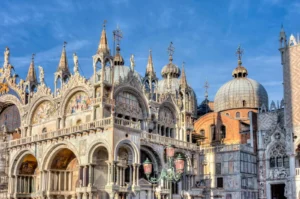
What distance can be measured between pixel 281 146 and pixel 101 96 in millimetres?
16947

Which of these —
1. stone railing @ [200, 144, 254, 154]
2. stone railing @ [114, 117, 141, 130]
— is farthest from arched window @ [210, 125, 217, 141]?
stone railing @ [114, 117, 141, 130]

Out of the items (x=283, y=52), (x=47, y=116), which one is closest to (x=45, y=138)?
(x=47, y=116)

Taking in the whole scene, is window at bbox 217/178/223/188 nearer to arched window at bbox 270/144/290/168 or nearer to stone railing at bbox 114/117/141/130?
arched window at bbox 270/144/290/168

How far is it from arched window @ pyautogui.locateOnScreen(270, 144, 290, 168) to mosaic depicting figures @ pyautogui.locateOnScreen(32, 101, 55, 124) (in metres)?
20.1

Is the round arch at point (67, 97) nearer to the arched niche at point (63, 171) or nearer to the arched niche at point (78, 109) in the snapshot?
the arched niche at point (78, 109)

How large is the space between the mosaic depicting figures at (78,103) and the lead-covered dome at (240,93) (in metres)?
21.5

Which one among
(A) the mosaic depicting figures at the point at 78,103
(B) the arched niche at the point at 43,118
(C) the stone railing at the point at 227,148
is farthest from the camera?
(C) the stone railing at the point at 227,148

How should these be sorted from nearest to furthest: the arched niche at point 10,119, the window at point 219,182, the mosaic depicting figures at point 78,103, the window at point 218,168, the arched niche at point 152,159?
the arched niche at point 152,159 < the mosaic depicting figures at point 78,103 < the window at point 219,182 < the window at point 218,168 < the arched niche at point 10,119

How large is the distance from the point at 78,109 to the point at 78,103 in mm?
528

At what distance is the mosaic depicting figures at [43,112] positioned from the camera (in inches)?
1692

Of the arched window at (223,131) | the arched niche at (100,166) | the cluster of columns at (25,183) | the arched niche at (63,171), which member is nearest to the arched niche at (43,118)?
the arched niche at (63,171)

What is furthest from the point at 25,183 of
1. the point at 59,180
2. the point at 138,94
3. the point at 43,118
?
the point at 138,94

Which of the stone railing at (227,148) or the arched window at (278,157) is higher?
the stone railing at (227,148)

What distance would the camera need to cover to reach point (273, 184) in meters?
43.4
